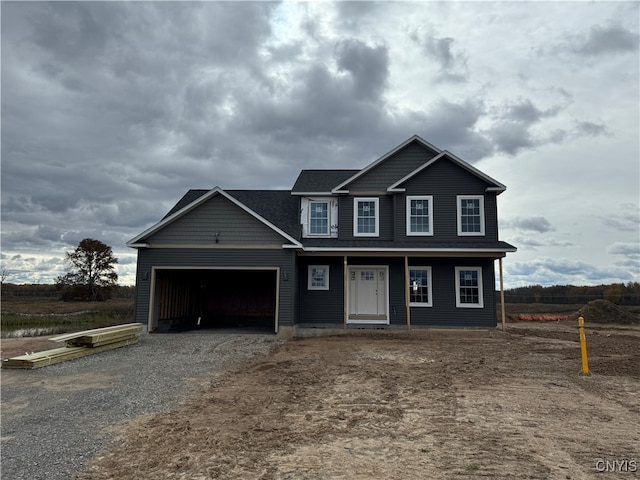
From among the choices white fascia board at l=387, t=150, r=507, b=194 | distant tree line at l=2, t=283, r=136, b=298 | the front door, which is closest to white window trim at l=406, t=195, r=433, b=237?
white fascia board at l=387, t=150, r=507, b=194

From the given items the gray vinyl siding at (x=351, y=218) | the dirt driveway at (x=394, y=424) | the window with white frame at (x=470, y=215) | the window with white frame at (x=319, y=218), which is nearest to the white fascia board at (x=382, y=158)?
the gray vinyl siding at (x=351, y=218)

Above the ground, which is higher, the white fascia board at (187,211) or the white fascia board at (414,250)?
the white fascia board at (187,211)

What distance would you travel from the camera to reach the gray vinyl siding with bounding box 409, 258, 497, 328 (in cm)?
1620

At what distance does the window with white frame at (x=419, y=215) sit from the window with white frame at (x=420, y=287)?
1515 mm

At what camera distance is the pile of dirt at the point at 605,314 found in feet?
78.1

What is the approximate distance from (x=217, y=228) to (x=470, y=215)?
32.2ft

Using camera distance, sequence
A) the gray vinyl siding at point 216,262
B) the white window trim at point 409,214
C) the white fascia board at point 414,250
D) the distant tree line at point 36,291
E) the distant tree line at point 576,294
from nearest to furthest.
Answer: the gray vinyl siding at point 216,262
the white fascia board at point 414,250
the white window trim at point 409,214
the distant tree line at point 576,294
the distant tree line at point 36,291

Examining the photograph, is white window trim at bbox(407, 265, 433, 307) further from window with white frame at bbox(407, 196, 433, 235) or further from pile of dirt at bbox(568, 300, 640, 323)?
pile of dirt at bbox(568, 300, 640, 323)

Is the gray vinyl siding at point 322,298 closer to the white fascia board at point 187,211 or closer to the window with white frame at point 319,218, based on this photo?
the window with white frame at point 319,218

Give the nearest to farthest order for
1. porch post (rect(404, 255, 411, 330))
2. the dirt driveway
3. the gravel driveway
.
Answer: the dirt driveway < the gravel driveway < porch post (rect(404, 255, 411, 330))

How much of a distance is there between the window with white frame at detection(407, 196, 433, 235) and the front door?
2.03 m

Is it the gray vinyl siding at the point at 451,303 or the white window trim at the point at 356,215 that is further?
the white window trim at the point at 356,215

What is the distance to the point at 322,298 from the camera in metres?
16.8

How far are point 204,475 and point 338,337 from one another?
36.1 feet
